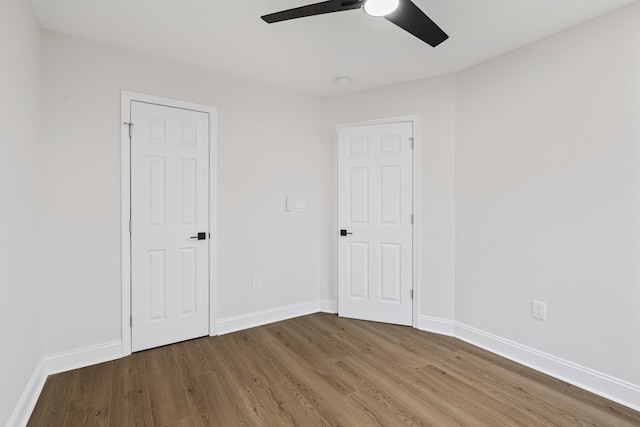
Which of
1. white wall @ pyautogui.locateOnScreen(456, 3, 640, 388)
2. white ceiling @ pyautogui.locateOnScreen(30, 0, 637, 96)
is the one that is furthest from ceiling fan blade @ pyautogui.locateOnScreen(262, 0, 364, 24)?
white wall @ pyautogui.locateOnScreen(456, 3, 640, 388)

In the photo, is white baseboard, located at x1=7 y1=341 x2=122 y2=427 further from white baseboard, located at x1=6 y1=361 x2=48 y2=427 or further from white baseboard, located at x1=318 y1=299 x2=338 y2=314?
white baseboard, located at x1=318 y1=299 x2=338 y2=314

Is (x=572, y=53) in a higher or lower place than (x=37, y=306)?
higher

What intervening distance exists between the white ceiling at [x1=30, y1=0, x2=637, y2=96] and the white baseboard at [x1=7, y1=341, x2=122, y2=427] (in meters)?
2.35

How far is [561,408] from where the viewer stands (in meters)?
1.85

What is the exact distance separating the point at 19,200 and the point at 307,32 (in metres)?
2.09

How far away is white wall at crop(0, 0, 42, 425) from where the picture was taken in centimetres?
150

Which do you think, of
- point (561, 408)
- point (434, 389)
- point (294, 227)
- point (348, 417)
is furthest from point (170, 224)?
point (561, 408)

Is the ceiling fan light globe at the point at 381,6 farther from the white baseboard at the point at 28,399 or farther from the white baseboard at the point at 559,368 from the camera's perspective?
→ the white baseboard at the point at 28,399

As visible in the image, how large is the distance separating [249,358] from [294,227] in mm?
1416

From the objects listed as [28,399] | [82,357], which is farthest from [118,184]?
[28,399]

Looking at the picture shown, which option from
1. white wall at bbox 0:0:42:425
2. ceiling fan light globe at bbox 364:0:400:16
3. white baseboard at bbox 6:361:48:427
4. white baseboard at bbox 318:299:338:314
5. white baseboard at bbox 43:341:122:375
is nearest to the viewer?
ceiling fan light globe at bbox 364:0:400:16

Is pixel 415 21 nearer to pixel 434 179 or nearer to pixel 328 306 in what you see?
pixel 434 179

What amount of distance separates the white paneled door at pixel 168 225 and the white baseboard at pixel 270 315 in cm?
19

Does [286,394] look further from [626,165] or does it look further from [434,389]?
[626,165]
